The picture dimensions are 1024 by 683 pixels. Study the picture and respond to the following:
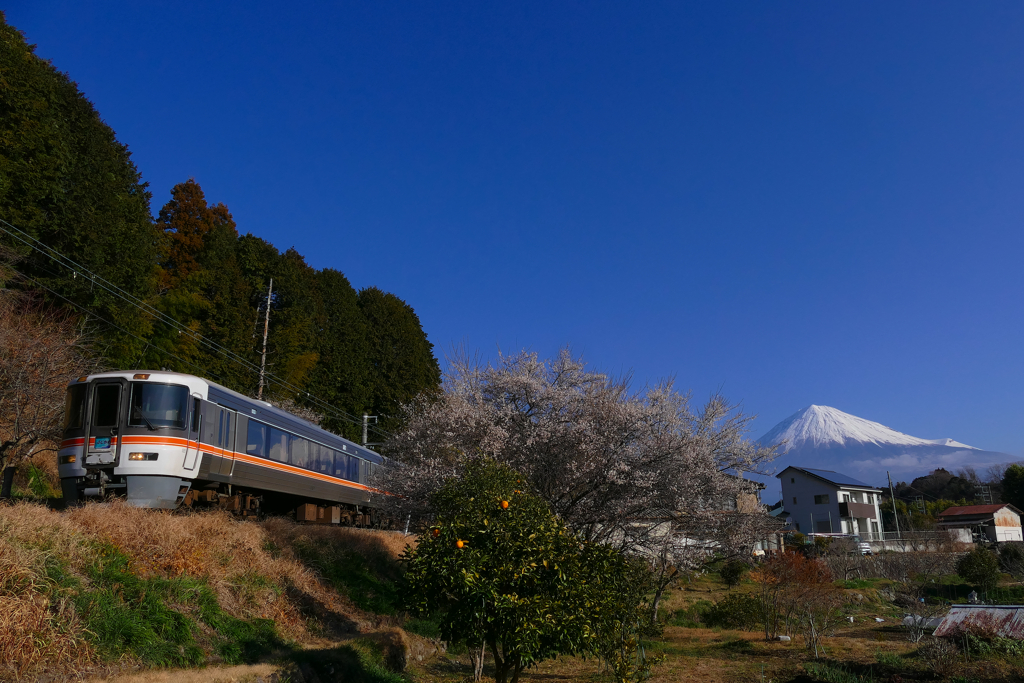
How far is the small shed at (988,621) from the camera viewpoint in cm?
1454

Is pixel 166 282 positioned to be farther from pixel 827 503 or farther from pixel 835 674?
pixel 827 503


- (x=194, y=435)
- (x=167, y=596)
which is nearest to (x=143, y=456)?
(x=194, y=435)

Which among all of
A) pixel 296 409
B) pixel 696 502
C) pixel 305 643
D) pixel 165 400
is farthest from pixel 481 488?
pixel 296 409

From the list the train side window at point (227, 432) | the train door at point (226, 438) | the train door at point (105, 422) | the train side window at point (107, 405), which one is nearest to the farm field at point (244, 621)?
the train door at point (226, 438)

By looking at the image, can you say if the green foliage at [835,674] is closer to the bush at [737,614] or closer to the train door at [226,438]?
the bush at [737,614]

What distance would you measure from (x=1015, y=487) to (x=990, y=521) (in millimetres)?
7623

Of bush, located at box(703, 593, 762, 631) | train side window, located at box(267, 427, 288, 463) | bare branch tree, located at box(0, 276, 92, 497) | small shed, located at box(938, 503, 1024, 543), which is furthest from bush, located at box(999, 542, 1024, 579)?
bare branch tree, located at box(0, 276, 92, 497)

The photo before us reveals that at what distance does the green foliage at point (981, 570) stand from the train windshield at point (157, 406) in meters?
32.1

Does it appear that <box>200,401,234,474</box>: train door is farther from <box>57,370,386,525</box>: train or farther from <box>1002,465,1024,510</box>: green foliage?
<box>1002,465,1024,510</box>: green foliage

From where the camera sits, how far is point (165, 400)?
1281 cm

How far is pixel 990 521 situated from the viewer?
5359 cm

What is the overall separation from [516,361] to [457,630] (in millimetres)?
10026

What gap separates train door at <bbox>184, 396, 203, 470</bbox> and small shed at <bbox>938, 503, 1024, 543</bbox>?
186 feet

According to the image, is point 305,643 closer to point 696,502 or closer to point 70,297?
point 696,502
